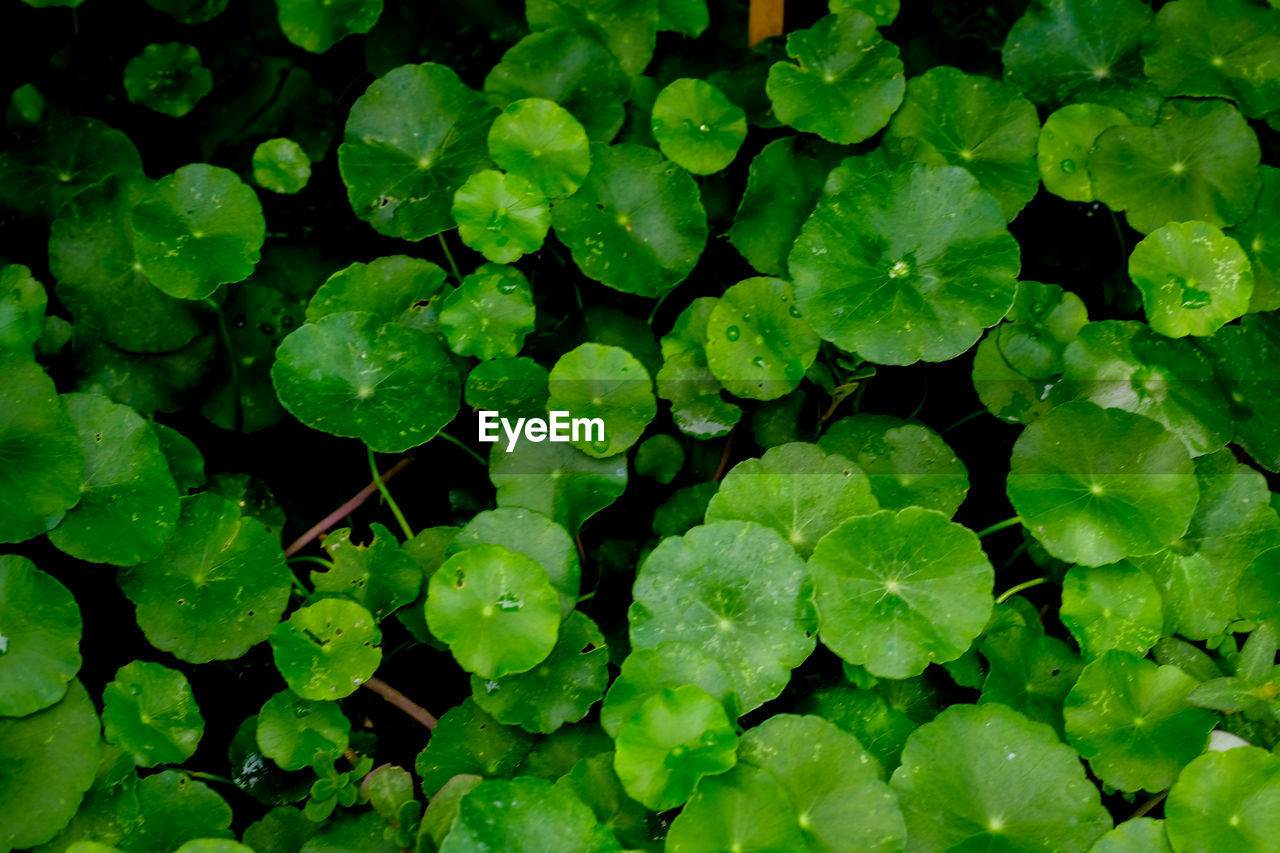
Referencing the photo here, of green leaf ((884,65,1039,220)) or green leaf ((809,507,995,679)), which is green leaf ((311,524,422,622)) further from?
green leaf ((884,65,1039,220))

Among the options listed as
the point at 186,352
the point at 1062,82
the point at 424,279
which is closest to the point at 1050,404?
the point at 1062,82

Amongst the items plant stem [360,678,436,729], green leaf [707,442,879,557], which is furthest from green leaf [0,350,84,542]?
green leaf [707,442,879,557]

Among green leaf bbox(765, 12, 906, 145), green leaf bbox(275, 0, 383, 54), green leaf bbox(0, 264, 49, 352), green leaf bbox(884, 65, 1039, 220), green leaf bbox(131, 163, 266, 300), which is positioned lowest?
green leaf bbox(0, 264, 49, 352)

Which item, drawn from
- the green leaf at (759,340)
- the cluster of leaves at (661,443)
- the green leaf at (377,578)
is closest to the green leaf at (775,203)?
the cluster of leaves at (661,443)

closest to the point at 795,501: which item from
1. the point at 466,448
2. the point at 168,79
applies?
the point at 466,448

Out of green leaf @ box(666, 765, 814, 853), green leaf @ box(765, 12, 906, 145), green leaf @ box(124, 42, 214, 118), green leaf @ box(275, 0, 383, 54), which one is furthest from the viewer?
green leaf @ box(124, 42, 214, 118)

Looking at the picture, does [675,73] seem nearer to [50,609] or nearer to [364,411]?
[364,411]

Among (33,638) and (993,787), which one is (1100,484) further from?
(33,638)
